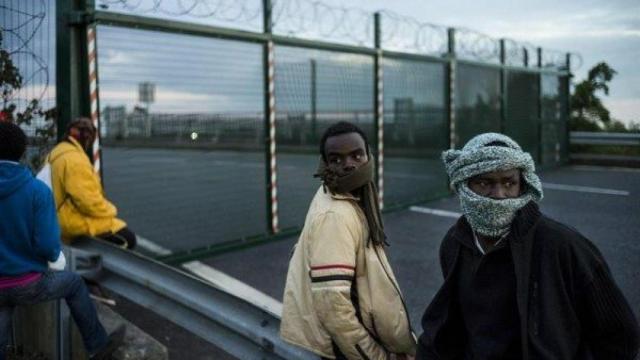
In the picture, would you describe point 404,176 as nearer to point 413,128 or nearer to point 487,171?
point 413,128

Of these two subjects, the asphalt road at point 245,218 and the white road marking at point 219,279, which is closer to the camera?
the white road marking at point 219,279

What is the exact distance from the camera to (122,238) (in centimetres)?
529

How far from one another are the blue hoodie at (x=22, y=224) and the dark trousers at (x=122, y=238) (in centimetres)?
137

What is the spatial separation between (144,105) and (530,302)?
509 cm

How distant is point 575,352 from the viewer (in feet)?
6.16

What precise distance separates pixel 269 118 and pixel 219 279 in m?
2.20

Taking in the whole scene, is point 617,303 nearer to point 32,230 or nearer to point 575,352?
point 575,352

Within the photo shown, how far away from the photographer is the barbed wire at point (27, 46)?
17.1 feet

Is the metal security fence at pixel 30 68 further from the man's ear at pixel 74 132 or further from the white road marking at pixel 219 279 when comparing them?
the white road marking at pixel 219 279

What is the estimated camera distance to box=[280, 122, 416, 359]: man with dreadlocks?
2.52 metres

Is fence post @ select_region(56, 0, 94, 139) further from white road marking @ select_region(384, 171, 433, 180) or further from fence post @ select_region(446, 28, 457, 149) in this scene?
fence post @ select_region(446, 28, 457, 149)

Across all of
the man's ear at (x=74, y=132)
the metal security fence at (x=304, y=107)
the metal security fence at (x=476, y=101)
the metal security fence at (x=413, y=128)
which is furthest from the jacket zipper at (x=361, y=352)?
the metal security fence at (x=476, y=101)

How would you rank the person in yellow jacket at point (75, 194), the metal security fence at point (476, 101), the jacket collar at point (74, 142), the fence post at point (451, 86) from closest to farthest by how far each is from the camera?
the person in yellow jacket at point (75, 194)
the jacket collar at point (74, 142)
the fence post at point (451, 86)
the metal security fence at point (476, 101)

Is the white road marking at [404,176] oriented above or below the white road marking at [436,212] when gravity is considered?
above
